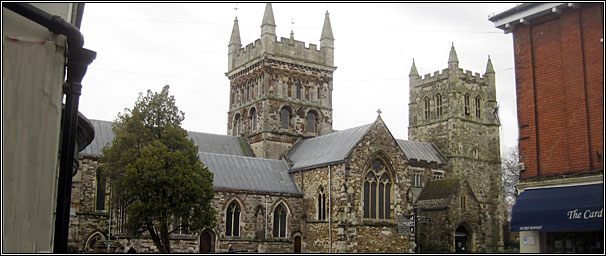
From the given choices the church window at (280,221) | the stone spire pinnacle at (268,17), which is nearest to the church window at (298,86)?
the stone spire pinnacle at (268,17)

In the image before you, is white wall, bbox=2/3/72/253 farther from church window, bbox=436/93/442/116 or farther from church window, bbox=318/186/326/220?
church window, bbox=436/93/442/116

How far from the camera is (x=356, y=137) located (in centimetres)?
4194

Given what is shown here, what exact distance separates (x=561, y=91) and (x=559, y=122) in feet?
3.39

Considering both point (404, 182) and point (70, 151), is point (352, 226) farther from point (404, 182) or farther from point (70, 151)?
point (70, 151)

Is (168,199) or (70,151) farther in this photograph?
(168,199)

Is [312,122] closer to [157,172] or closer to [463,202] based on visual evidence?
[463,202]

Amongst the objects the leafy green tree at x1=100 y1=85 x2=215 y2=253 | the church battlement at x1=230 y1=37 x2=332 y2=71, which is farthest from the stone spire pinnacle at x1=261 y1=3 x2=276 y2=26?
the leafy green tree at x1=100 y1=85 x2=215 y2=253

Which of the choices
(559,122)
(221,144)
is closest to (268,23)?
(221,144)

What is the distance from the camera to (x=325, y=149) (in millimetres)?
44125

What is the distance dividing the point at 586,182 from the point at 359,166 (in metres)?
20.4

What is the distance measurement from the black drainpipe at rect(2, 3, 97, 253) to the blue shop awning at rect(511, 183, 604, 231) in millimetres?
15180

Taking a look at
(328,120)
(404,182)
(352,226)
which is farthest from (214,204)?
(328,120)

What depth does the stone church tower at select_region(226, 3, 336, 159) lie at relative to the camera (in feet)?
167

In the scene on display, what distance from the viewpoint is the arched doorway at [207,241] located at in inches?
1507
